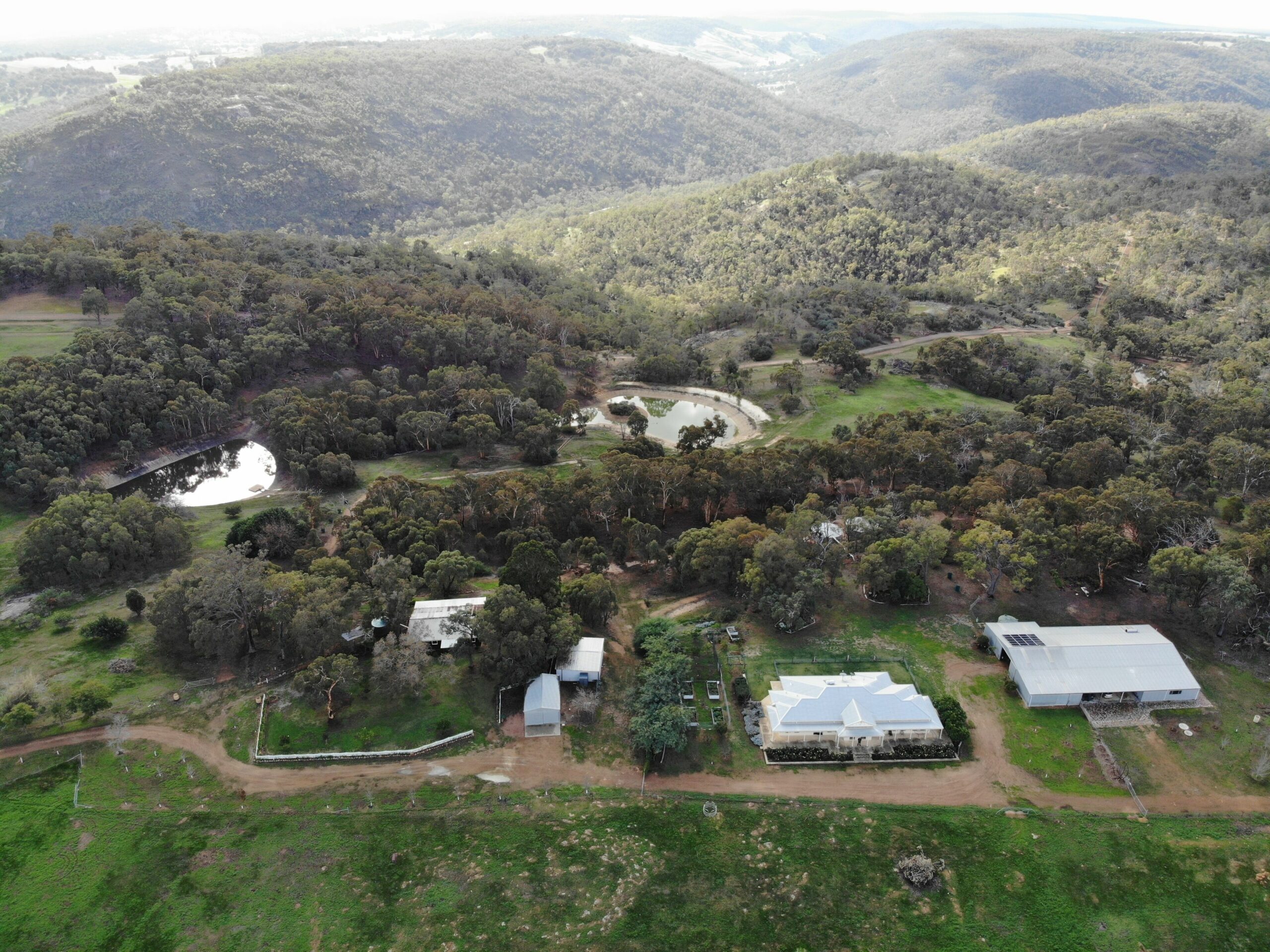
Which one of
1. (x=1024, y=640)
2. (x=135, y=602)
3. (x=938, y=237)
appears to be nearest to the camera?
(x=1024, y=640)

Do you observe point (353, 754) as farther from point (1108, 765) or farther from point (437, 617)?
point (1108, 765)

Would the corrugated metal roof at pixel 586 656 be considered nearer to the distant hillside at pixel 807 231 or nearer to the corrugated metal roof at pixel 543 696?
the corrugated metal roof at pixel 543 696

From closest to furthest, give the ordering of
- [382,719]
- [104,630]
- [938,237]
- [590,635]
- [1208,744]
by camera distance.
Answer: [1208,744] → [382,719] → [104,630] → [590,635] → [938,237]

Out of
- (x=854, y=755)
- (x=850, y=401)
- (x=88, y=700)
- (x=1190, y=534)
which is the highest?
(x=1190, y=534)

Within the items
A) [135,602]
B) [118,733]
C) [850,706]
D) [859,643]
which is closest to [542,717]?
[850,706]

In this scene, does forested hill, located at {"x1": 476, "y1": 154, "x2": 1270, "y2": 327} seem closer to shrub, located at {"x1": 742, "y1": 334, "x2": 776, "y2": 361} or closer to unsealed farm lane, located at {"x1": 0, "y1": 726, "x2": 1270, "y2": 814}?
shrub, located at {"x1": 742, "y1": 334, "x2": 776, "y2": 361}

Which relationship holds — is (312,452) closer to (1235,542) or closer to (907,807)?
(907,807)
